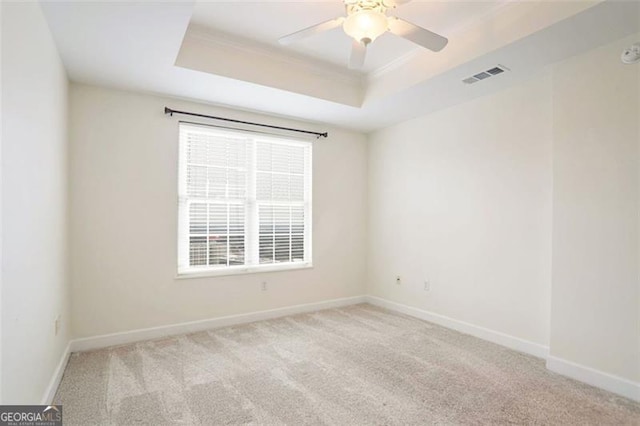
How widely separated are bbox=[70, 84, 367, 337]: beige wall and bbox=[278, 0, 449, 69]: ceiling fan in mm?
2015

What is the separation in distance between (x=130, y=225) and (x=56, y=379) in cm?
145

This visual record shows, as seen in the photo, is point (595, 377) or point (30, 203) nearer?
point (30, 203)

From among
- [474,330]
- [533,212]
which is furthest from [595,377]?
[533,212]

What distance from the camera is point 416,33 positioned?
86.6 inches

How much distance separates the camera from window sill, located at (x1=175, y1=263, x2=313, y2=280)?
147 inches

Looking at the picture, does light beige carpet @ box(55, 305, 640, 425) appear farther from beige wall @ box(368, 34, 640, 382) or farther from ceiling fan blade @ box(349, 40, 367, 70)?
ceiling fan blade @ box(349, 40, 367, 70)

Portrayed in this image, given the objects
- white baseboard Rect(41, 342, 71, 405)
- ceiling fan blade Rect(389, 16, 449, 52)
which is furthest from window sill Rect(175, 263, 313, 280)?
ceiling fan blade Rect(389, 16, 449, 52)

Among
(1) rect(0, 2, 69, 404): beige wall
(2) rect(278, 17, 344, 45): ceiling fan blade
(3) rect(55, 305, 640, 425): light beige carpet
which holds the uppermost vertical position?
(2) rect(278, 17, 344, 45): ceiling fan blade

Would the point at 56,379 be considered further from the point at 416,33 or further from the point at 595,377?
the point at 595,377

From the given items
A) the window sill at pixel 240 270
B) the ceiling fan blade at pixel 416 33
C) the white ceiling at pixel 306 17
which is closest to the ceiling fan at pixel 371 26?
the ceiling fan blade at pixel 416 33

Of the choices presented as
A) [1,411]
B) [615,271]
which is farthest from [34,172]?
[615,271]

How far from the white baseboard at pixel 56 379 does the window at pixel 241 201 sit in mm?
1185

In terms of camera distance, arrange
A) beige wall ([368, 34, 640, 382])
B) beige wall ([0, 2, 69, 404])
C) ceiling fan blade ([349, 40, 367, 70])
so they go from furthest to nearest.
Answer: beige wall ([368, 34, 640, 382])
ceiling fan blade ([349, 40, 367, 70])
beige wall ([0, 2, 69, 404])

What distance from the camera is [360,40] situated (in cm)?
217
